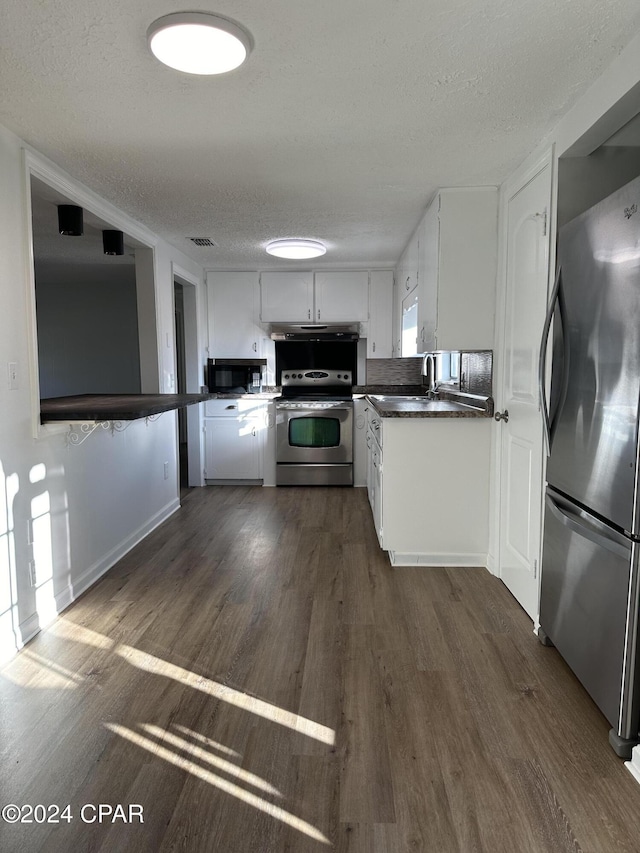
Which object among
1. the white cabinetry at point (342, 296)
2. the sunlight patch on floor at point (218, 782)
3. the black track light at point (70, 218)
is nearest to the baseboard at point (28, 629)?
the sunlight patch on floor at point (218, 782)

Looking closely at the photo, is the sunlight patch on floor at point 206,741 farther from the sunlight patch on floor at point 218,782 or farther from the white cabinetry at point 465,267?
the white cabinetry at point 465,267

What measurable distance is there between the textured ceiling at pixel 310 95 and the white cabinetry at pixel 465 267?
14 cm

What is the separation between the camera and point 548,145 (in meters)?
2.45

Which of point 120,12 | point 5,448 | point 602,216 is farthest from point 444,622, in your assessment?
point 120,12

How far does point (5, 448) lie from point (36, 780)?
50.8 inches

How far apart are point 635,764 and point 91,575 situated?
2.69 metres

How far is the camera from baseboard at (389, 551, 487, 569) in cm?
339

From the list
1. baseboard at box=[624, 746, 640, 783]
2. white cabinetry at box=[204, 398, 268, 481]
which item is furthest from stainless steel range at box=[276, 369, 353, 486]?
baseboard at box=[624, 746, 640, 783]

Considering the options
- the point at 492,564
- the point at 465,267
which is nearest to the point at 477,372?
the point at 465,267

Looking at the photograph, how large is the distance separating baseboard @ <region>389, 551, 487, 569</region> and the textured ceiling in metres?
2.16

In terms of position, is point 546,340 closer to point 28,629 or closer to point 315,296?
point 28,629

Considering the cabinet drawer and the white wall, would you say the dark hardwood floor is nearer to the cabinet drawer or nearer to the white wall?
the white wall

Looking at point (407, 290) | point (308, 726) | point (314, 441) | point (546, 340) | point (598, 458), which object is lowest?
point (308, 726)

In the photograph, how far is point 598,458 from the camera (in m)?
1.84
